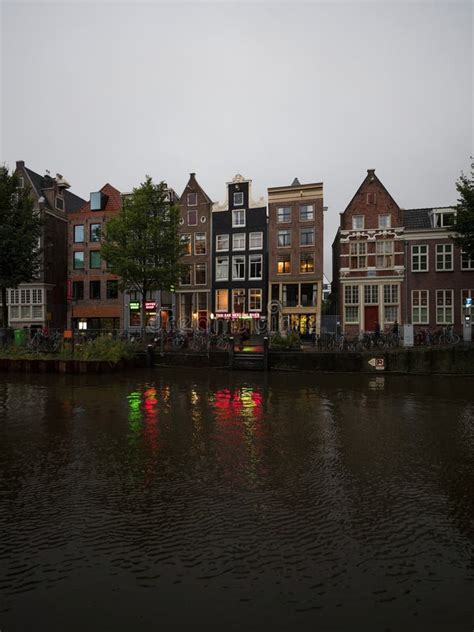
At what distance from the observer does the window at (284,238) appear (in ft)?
138

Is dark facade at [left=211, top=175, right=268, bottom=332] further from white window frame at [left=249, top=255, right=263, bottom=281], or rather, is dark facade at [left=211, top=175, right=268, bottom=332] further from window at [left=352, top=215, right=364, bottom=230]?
window at [left=352, top=215, right=364, bottom=230]

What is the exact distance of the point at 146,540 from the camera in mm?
4633

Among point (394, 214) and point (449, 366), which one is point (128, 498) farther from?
point (394, 214)

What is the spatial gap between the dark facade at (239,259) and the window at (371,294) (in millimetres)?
9567

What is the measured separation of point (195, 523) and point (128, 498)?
126 cm

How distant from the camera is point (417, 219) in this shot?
39469mm

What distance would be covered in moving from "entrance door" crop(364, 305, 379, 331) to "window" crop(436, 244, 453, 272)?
6.37 m

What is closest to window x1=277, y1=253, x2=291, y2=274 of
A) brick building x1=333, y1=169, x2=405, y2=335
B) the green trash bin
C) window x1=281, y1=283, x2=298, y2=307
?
window x1=281, y1=283, x2=298, y2=307

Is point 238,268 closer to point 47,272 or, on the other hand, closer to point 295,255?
point 295,255

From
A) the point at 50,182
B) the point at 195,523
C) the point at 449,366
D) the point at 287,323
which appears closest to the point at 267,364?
the point at 449,366

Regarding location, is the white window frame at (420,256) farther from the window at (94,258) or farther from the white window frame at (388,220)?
the window at (94,258)

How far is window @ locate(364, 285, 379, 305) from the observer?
39219 millimetres

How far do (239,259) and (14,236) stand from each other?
2046cm

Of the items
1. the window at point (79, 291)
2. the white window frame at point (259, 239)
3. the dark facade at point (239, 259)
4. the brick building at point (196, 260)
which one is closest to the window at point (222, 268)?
the dark facade at point (239, 259)
